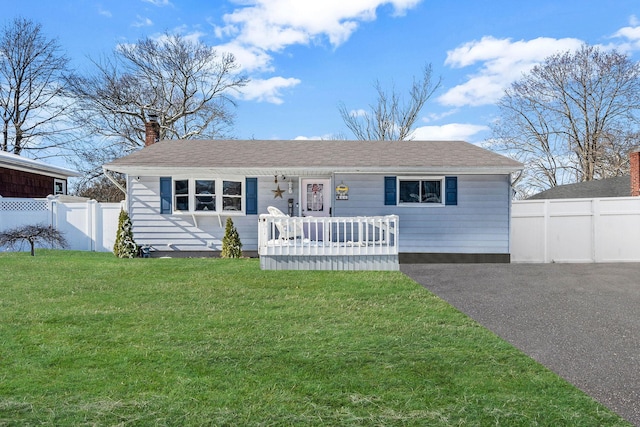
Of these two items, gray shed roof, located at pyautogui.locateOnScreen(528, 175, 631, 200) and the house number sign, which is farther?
gray shed roof, located at pyautogui.locateOnScreen(528, 175, 631, 200)

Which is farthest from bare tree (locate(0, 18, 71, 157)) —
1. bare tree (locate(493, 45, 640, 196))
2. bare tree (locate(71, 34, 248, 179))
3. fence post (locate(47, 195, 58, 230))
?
bare tree (locate(493, 45, 640, 196))

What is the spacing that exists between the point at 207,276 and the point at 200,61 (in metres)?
21.0

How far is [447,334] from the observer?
4.51 metres

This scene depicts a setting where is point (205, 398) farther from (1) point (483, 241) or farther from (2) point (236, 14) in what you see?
(2) point (236, 14)

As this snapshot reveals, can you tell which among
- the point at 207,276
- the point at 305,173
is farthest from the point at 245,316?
the point at 305,173

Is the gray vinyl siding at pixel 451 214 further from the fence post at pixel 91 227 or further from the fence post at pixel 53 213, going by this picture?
the fence post at pixel 53 213

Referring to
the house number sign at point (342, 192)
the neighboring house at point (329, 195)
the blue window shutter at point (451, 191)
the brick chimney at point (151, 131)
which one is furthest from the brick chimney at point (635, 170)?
the brick chimney at point (151, 131)

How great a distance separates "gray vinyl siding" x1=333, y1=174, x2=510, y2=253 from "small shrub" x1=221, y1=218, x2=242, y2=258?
3.08 m

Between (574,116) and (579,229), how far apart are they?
60.2ft

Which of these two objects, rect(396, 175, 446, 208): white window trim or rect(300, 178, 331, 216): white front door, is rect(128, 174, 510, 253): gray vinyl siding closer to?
rect(396, 175, 446, 208): white window trim

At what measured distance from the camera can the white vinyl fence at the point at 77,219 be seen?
42.2 ft

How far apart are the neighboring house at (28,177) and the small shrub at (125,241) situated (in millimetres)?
7686

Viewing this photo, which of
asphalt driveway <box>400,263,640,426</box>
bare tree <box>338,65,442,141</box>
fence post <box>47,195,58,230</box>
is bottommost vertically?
asphalt driveway <box>400,263,640,426</box>

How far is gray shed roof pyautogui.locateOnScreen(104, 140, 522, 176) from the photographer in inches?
426
